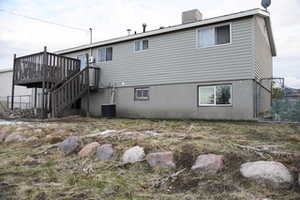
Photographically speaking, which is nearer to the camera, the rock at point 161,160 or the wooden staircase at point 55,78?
the rock at point 161,160

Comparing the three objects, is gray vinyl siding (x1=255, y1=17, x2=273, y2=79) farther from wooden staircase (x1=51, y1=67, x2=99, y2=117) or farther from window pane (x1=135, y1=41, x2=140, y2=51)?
wooden staircase (x1=51, y1=67, x2=99, y2=117)

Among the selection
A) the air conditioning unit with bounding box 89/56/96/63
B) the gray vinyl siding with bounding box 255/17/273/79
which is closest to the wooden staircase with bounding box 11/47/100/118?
the air conditioning unit with bounding box 89/56/96/63

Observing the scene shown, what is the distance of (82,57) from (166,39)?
5.96 m

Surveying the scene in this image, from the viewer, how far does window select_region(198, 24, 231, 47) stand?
9.15m

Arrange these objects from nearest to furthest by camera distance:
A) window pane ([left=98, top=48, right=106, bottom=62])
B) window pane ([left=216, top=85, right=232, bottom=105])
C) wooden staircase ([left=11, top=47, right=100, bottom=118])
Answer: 1. window pane ([left=216, top=85, right=232, bottom=105])
2. wooden staircase ([left=11, top=47, right=100, bottom=118])
3. window pane ([left=98, top=48, right=106, bottom=62])

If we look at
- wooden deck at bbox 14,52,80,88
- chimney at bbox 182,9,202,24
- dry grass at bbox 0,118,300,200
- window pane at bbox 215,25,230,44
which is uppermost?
chimney at bbox 182,9,202,24

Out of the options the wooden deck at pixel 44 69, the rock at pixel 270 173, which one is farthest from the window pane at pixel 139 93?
the rock at pixel 270 173

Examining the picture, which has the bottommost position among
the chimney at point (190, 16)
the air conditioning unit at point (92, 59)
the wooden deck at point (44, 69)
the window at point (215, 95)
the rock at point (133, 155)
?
the rock at point (133, 155)

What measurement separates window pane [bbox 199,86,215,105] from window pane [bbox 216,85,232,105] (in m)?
0.21

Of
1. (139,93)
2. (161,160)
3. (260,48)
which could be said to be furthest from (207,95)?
(161,160)

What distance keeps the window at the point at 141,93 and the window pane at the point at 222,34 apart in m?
4.10

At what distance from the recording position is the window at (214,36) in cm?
915

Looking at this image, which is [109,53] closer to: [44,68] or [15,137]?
[44,68]

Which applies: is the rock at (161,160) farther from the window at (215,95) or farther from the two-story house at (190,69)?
the window at (215,95)
